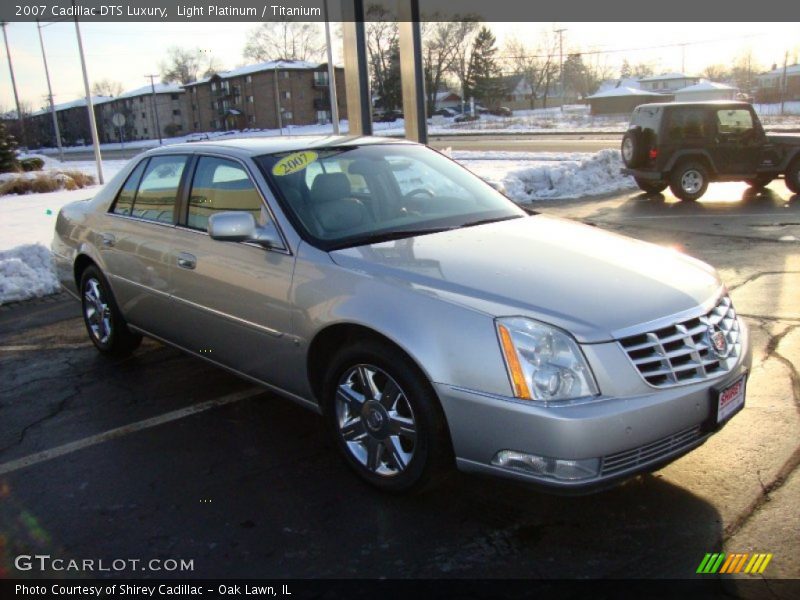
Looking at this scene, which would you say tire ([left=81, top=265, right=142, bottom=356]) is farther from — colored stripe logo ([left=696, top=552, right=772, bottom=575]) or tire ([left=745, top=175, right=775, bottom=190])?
tire ([left=745, top=175, right=775, bottom=190])

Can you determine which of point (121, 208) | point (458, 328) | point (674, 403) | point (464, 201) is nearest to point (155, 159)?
point (121, 208)

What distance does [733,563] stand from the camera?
9.12 feet

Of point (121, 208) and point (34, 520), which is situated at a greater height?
point (121, 208)

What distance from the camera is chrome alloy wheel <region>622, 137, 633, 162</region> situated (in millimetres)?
14133

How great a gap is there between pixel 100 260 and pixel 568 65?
11020cm

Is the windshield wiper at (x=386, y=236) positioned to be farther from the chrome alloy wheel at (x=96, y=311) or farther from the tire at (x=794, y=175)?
the tire at (x=794, y=175)

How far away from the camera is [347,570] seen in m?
2.87

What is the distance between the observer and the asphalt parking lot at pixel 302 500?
9.57 ft

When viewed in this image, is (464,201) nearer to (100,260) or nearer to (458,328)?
(458,328)

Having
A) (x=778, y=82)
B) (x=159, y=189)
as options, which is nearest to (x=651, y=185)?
(x=159, y=189)

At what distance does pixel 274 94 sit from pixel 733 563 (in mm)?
88657

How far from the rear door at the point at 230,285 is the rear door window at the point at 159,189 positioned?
0.22 meters

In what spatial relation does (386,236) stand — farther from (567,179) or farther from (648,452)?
(567,179)

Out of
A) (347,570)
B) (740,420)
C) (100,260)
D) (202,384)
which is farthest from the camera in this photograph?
(100,260)
